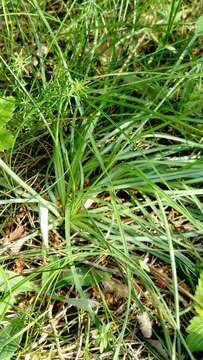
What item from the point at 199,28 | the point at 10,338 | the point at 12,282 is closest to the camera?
the point at 10,338

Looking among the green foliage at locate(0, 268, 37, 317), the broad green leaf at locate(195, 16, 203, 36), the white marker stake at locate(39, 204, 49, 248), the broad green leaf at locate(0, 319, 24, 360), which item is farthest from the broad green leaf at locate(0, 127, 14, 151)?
the broad green leaf at locate(195, 16, 203, 36)

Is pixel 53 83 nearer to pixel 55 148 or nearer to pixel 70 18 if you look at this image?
pixel 55 148

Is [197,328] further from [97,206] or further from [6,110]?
[6,110]

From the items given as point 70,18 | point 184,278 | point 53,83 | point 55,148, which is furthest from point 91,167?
A: point 70,18

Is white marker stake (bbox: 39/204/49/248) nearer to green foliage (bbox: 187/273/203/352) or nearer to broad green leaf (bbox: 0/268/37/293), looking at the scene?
broad green leaf (bbox: 0/268/37/293)

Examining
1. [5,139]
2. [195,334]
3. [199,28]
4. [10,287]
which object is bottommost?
[195,334]

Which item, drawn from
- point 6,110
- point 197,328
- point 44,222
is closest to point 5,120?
point 6,110

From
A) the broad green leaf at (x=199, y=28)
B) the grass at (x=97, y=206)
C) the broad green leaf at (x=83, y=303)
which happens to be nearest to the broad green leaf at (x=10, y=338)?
the grass at (x=97, y=206)
